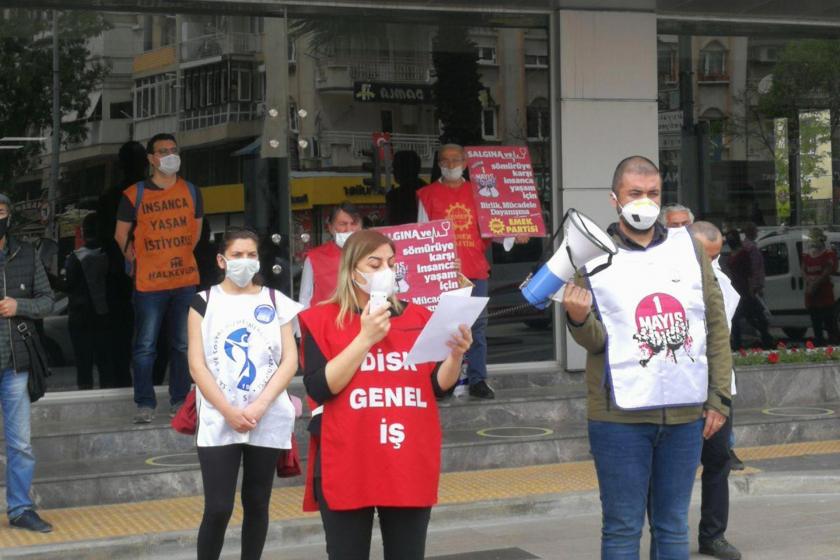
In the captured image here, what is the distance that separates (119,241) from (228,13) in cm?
238

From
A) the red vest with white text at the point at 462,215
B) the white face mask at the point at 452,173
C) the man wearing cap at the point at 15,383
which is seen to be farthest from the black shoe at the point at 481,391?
the man wearing cap at the point at 15,383

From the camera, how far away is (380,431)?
4840 mm

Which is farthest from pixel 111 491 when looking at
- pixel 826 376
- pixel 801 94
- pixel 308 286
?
pixel 801 94

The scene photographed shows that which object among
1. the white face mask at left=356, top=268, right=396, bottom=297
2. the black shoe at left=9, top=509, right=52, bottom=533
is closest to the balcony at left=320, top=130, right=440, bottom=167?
the black shoe at left=9, top=509, right=52, bottom=533

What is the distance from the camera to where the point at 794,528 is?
8.22 m

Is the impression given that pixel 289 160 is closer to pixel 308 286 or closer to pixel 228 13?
pixel 228 13

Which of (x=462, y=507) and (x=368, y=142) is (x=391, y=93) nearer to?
(x=368, y=142)

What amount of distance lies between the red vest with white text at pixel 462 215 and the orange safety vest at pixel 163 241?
205 centimetres

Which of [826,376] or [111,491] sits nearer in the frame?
[111,491]

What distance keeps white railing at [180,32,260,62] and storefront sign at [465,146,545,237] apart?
7.07ft

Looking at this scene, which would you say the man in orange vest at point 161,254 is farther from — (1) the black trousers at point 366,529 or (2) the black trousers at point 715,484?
(1) the black trousers at point 366,529

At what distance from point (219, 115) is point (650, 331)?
6708mm

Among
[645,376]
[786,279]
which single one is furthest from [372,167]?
[645,376]

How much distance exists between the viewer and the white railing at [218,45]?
11.0 meters
